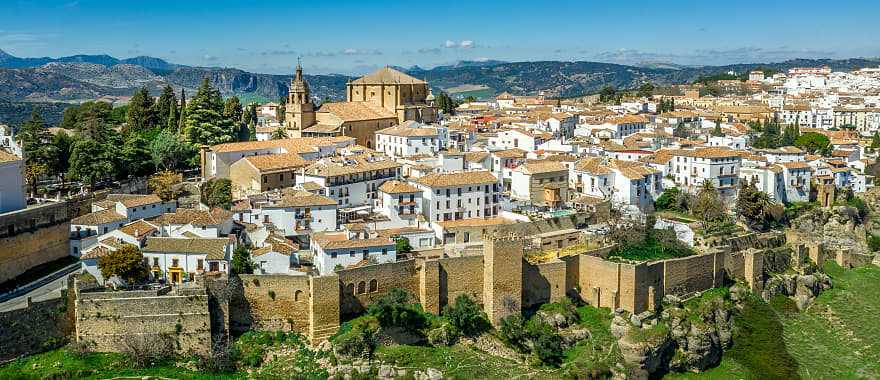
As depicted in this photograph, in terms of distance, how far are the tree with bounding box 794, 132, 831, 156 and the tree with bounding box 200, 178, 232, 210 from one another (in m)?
33.6

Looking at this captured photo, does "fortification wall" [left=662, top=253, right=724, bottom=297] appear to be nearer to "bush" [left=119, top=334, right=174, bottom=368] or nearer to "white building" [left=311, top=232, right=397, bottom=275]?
"white building" [left=311, top=232, right=397, bottom=275]

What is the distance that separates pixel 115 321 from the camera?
68.0 ft

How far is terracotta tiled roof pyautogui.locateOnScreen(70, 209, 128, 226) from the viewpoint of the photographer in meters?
25.3

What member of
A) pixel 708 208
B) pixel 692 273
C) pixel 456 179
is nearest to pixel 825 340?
pixel 692 273

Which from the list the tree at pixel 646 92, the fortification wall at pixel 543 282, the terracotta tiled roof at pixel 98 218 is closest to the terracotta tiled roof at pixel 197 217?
the terracotta tiled roof at pixel 98 218

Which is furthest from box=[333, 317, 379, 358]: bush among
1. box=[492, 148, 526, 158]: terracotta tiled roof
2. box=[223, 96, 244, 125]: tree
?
box=[223, 96, 244, 125]: tree

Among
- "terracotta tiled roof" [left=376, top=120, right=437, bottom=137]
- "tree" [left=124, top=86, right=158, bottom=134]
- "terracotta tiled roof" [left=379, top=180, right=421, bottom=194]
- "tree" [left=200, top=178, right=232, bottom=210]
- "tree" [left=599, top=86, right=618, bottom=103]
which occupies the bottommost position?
"tree" [left=200, top=178, right=232, bottom=210]

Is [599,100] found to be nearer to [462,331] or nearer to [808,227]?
[808,227]

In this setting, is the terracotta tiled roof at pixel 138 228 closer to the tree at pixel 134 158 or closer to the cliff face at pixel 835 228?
the tree at pixel 134 158

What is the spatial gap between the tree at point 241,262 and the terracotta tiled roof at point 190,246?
329 millimetres

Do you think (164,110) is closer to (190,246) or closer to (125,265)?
(190,246)

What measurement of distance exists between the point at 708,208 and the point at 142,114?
25.8 meters

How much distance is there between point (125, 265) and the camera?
2172cm

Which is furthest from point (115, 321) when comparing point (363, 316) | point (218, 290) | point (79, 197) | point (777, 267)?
point (777, 267)
